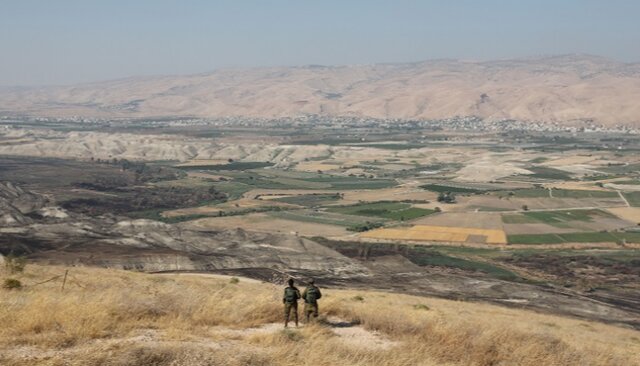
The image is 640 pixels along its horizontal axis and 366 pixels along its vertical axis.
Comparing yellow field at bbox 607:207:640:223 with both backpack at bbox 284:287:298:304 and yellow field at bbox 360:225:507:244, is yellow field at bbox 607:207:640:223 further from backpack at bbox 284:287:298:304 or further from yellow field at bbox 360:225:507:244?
backpack at bbox 284:287:298:304

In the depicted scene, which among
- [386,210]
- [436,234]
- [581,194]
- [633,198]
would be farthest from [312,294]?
[633,198]

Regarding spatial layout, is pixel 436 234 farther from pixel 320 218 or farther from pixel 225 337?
pixel 225 337

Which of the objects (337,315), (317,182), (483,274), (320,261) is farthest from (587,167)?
(337,315)

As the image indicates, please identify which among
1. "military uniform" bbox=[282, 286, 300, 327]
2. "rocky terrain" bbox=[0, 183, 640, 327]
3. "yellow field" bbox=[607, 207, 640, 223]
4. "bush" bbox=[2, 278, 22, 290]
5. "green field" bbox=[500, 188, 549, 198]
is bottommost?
"yellow field" bbox=[607, 207, 640, 223]

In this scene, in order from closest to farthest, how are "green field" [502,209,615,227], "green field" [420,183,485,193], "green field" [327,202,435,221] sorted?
"green field" [502,209,615,227] → "green field" [327,202,435,221] → "green field" [420,183,485,193]

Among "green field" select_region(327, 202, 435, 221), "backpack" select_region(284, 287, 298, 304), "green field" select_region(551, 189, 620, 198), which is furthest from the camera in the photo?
"green field" select_region(551, 189, 620, 198)

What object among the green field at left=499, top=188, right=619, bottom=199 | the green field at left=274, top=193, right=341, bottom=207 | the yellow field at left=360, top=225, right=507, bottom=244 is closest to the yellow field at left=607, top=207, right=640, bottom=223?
the green field at left=499, top=188, right=619, bottom=199

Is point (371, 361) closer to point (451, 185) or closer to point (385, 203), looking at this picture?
point (385, 203)
